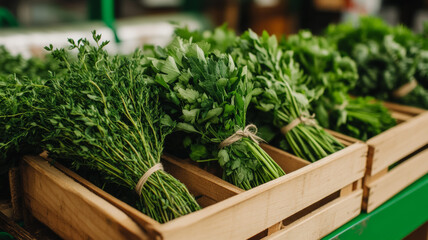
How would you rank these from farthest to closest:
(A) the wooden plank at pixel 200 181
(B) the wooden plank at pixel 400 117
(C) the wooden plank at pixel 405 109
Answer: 1. (C) the wooden plank at pixel 405 109
2. (B) the wooden plank at pixel 400 117
3. (A) the wooden plank at pixel 200 181

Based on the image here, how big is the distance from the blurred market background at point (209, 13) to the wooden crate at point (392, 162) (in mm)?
2464

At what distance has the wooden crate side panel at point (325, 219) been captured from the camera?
1203 mm

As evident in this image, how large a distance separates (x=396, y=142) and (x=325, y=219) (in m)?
0.49

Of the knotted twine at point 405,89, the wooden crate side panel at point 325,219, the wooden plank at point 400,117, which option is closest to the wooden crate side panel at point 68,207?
the wooden crate side panel at point 325,219

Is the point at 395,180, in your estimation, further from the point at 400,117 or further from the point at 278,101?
the point at 278,101

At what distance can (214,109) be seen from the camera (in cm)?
117

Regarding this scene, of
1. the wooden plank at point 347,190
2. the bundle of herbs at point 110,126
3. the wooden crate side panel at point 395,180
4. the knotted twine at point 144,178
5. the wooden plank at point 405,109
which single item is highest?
the bundle of herbs at point 110,126

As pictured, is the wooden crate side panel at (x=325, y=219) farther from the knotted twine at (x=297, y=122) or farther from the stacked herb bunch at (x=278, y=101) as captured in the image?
Answer: the knotted twine at (x=297, y=122)

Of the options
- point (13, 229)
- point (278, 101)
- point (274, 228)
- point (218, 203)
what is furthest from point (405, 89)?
point (13, 229)

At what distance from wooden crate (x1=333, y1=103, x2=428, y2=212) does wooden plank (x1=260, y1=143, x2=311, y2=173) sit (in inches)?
11.1

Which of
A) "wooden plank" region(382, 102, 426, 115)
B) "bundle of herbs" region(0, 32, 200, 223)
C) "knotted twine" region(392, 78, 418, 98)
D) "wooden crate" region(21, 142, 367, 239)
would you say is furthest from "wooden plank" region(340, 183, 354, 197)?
"knotted twine" region(392, 78, 418, 98)

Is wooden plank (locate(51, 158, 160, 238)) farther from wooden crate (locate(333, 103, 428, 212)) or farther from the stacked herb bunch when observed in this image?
wooden crate (locate(333, 103, 428, 212))

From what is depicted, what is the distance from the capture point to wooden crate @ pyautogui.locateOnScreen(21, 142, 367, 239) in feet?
3.13

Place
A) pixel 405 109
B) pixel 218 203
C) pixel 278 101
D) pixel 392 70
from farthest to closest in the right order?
pixel 392 70 < pixel 405 109 < pixel 278 101 < pixel 218 203
